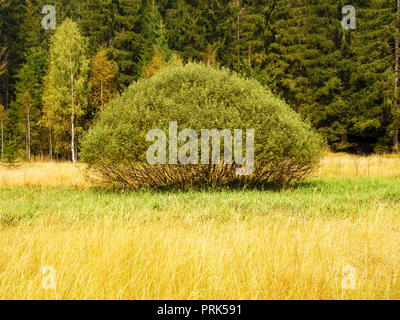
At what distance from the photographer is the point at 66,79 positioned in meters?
30.7

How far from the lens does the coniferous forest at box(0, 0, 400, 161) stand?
101ft

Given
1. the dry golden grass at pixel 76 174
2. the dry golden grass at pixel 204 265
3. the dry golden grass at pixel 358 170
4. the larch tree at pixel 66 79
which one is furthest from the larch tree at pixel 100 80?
the dry golden grass at pixel 204 265

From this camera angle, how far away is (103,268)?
3664 mm

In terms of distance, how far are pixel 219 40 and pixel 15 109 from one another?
81.2ft

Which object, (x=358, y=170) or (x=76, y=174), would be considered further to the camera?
(x=358, y=170)

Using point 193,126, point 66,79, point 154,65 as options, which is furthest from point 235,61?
point 193,126

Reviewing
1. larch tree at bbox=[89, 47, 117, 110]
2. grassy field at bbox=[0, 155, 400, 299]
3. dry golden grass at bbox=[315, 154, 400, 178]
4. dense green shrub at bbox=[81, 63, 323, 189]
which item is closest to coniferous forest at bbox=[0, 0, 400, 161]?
larch tree at bbox=[89, 47, 117, 110]

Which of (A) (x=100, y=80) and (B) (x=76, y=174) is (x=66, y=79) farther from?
(B) (x=76, y=174)

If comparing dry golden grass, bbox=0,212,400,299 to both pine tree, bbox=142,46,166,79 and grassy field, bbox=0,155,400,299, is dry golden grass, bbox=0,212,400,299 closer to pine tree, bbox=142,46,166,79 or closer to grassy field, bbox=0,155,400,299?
grassy field, bbox=0,155,400,299

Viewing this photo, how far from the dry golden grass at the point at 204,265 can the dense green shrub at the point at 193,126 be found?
21.0 ft

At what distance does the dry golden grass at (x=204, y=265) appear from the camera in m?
3.21

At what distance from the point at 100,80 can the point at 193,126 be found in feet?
76.5

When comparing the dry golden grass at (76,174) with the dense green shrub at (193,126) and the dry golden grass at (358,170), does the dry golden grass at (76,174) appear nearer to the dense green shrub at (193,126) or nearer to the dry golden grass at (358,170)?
the dry golden grass at (358,170)
